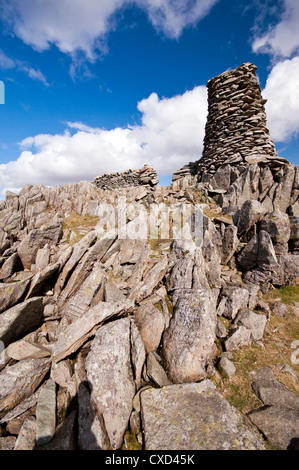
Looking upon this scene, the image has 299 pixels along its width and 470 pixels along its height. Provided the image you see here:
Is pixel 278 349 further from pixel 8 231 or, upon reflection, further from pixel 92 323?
pixel 8 231

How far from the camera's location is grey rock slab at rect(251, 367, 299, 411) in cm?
762

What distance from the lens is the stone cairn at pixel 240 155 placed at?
21.3 m

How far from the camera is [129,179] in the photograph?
135ft

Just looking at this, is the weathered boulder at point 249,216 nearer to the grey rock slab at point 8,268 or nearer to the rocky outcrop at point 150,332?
the rocky outcrop at point 150,332

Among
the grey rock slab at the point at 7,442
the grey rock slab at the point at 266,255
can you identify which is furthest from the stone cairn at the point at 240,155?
the grey rock slab at the point at 7,442

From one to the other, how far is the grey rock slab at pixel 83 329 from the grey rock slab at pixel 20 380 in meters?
0.77

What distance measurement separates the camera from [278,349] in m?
10.4

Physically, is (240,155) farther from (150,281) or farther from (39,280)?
(39,280)

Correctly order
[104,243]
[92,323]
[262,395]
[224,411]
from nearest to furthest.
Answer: [224,411], [262,395], [92,323], [104,243]

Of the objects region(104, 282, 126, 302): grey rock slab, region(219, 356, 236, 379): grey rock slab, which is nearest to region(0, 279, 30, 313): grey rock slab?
region(104, 282, 126, 302): grey rock slab

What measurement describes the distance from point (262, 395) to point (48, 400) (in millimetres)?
8909
